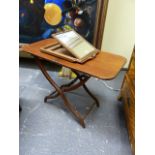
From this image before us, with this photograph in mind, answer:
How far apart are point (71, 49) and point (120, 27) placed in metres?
1.17

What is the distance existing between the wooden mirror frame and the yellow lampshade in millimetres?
441

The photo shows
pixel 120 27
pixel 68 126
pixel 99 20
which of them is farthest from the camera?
pixel 120 27

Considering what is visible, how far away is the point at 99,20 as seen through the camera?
2.02 meters

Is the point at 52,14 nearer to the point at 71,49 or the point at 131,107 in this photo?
the point at 71,49

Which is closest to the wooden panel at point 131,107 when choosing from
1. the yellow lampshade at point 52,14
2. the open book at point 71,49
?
the open book at point 71,49

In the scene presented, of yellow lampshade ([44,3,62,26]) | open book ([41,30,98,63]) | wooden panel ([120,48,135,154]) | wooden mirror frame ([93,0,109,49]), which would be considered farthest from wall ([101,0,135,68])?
open book ([41,30,98,63])

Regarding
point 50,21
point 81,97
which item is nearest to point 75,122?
point 81,97

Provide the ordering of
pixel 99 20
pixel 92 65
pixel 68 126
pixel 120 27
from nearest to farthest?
1. pixel 92 65
2. pixel 68 126
3. pixel 99 20
4. pixel 120 27

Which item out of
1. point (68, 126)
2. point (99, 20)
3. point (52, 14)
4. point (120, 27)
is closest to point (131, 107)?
point (68, 126)

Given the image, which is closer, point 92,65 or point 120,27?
point 92,65

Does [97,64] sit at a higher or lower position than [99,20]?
lower
